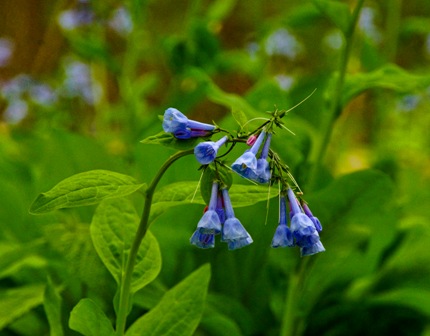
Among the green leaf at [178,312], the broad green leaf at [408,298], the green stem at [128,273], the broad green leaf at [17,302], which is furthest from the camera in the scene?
the broad green leaf at [408,298]

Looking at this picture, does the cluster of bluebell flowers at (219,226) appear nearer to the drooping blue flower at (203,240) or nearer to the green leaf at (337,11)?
the drooping blue flower at (203,240)

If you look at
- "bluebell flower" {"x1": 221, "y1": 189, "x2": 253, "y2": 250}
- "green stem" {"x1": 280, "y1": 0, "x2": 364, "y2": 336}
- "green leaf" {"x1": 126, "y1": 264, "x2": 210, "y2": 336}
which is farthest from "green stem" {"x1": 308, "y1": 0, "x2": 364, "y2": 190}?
"bluebell flower" {"x1": 221, "y1": 189, "x2": 253, "y2": 250}

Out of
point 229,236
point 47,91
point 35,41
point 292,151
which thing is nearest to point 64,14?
point 47,91

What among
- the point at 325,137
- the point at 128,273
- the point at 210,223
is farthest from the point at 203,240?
the point at 325,137

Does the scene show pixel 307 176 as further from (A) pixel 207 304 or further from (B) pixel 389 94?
(B) pixel 389 94

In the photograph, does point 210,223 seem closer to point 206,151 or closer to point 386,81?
point 206,151

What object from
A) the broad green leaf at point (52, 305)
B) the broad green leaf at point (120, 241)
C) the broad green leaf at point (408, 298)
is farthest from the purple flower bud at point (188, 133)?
the broad green leaf at point (408, 298)
